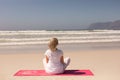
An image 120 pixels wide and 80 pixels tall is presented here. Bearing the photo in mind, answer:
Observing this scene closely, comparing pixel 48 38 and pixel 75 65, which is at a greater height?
pixel 75 65

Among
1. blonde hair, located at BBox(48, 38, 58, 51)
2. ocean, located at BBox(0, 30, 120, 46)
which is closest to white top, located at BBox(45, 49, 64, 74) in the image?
blonde hair, located at BBox(48, 38, 58, 51)

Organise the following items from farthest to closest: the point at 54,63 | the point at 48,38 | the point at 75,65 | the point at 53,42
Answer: the point at 48,38, the point at 75,65, the point at 54,63, the point at 53,42

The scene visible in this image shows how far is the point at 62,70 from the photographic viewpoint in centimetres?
727

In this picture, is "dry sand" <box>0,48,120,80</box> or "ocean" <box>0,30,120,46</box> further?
"ocean" <box>0,30,120,46</box>

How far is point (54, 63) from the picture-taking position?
24.1 ft

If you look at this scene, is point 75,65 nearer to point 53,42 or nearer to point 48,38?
point 53,42

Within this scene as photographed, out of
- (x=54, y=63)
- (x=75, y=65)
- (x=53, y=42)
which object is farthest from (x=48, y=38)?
(x=53, y=42)

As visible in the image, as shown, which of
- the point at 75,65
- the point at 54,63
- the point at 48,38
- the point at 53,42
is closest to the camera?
the point at 53,42

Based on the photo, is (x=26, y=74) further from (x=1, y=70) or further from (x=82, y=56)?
(x=82, y=56)

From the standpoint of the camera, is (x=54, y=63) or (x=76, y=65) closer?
(x=54, y=63)

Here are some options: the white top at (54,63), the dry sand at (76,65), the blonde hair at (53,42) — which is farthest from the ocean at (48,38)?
the blonde hair at (53,42)

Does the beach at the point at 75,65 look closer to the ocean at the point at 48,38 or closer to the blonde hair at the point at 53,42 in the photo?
the blonde hair at the point at 53,42

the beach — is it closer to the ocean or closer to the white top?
the white top

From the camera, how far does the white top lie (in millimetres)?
7238
